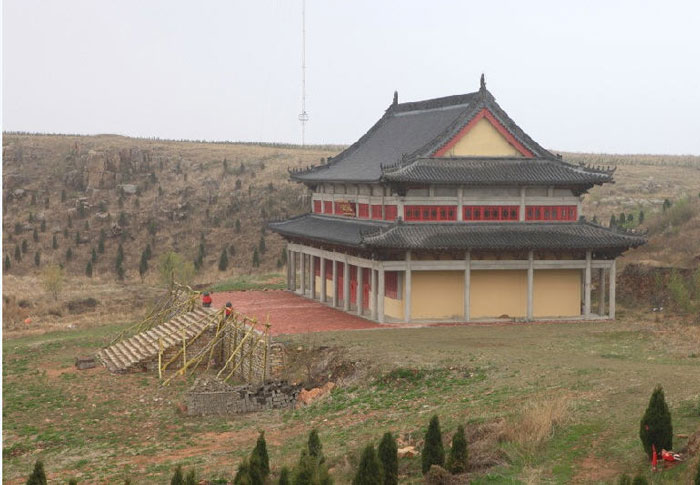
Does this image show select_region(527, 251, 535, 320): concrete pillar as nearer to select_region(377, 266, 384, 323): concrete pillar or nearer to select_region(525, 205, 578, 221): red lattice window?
select_region(525, 205, 578, 221): red lattice window

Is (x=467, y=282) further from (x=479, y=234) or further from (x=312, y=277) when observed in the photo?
(x=312, y=277)

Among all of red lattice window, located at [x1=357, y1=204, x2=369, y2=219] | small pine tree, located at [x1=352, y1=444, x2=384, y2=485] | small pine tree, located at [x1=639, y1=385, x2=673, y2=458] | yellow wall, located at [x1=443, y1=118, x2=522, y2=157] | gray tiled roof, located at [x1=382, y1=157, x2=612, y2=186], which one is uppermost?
yellow wall, located at [x1=443, y1=118, x2=522, y2=157]

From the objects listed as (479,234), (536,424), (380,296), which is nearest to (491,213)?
(479,234)

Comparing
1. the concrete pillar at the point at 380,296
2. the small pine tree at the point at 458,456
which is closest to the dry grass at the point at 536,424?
the small pine tree at the point at 458,456

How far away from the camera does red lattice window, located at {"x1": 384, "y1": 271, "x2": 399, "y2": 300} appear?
39.4 meters

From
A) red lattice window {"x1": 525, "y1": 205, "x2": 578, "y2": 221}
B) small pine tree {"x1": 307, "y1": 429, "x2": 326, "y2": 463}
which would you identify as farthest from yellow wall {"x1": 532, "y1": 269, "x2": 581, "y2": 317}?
small pine tree {"x1": 307, "y1": 429, "x2": 326, "y2": 463}

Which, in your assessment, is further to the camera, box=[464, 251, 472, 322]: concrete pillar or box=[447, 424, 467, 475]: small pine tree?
box=[464, 251, 472, 322]: concrete pillar

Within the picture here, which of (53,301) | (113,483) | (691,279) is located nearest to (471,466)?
(113,483)

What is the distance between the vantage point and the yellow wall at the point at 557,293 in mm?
40312

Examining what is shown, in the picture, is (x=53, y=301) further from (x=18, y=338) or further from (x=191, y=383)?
(x=191, y=383)

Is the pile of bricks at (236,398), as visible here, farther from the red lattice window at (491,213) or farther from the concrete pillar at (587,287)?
the concrete pillar at (587,287)

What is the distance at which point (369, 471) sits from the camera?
1677 cm

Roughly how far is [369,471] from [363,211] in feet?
89.0

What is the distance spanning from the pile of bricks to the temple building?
31.6ft
